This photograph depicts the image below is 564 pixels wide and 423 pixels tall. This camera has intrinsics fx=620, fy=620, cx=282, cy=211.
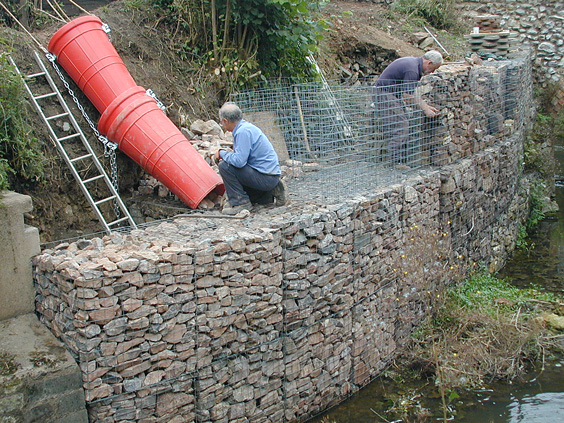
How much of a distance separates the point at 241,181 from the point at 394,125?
2785 millimetres

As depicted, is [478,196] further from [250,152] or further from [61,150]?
[61,150]

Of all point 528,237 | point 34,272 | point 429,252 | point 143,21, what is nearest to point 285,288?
point 34,272

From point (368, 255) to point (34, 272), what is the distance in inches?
142

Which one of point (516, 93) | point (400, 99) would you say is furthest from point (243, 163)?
point (516, 93)

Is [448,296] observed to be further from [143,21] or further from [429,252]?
[143,21]

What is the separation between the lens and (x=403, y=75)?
344 inches

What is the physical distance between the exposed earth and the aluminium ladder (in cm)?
15

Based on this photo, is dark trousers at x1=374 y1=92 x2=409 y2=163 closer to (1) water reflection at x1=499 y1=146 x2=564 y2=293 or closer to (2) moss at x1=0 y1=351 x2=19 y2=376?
(1) water reflection at x1=499 y1=146 x2=564 y2=293

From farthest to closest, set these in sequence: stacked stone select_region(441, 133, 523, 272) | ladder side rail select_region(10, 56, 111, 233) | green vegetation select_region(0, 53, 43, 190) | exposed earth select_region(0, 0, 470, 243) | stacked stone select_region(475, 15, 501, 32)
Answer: stacked stone select_region(475, 15, 501, 32) → stacked stone select_region(441, 133, 523, 272) → exposed earth select_region(0, 0, 470, 243) → ladder side rail select_region(10, 56, 111, 233) → green vegetation select_region(0, 53, 43, 190)

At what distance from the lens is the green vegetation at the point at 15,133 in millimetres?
6172

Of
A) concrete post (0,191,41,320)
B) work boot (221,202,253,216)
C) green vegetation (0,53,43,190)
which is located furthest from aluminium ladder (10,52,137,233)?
concrete post (0,191,41,320)

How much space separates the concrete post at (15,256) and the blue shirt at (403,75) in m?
5.19

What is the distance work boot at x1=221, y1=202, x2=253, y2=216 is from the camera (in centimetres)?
638

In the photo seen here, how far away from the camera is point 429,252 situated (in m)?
8.29
